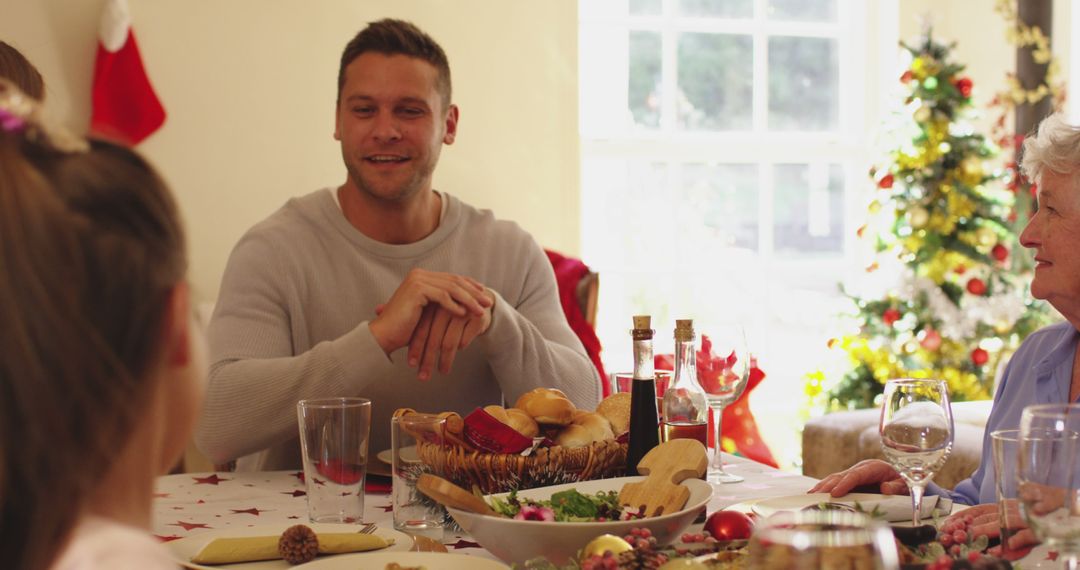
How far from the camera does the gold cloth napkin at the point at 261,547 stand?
124 cm

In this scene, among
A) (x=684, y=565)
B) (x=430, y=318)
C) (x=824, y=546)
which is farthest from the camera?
(x=430, y=318)

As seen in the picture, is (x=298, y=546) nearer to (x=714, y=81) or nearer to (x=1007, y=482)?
(x=1007, y=482)

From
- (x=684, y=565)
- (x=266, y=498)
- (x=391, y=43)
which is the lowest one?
(x=266, y=498)

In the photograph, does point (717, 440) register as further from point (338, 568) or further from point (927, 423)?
point (338, 568)

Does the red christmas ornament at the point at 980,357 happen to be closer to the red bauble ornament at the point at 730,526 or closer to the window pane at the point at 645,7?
the window pane at the point at 645,7

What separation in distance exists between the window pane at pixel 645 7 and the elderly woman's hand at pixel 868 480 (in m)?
3.91

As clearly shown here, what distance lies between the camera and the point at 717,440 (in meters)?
1.84

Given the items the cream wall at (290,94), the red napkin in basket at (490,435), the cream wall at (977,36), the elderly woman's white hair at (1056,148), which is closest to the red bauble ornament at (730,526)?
the red napkin in basket at (490,435)

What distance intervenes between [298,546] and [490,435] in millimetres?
274

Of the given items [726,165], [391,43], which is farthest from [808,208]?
[391,43]

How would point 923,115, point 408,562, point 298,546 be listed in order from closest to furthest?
1. point 408,562
2. point 298,546
3. point 923,115

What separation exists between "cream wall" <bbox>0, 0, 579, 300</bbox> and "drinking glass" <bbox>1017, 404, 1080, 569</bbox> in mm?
3611

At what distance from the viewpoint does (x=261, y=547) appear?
127 cm

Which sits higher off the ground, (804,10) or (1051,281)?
(804,10)
